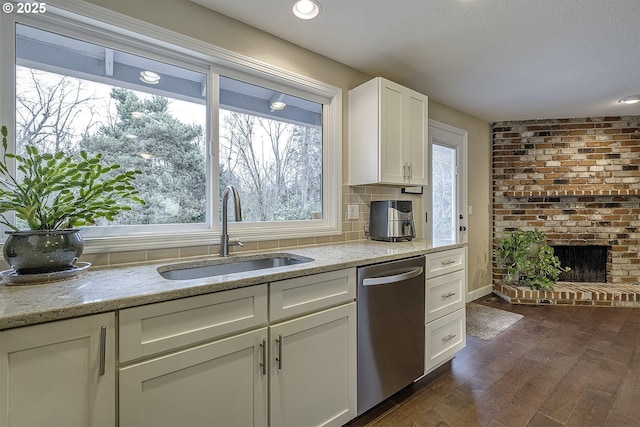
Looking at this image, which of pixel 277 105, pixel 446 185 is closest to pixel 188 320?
pixel 277 105

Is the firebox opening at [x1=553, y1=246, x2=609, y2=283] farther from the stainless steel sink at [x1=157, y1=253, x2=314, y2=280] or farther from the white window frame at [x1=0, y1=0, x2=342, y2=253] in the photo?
the stainless steel sink at [x1=157, y1=253, x2=314, y2=280]

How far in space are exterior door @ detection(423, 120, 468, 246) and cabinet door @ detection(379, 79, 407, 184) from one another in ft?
3.24

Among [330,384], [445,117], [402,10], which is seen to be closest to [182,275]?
[330,384]

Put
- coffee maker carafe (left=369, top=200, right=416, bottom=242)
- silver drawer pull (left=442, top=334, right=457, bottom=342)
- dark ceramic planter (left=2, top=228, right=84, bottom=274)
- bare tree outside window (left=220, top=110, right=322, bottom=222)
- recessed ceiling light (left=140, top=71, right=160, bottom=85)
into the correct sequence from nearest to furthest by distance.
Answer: dark ceramic planter (left=2, top=228, right=84, bottom=274), recessed ceiling light (left=140, top=71, right=160, bottom=85), bare tree outside window (left=220, top=110, right=322, bottom=222), silver drawer pull (left=442, top=334, right=457, bottom=342), coffee maker carafe (left=369, top=200, right=416, bottom=242)

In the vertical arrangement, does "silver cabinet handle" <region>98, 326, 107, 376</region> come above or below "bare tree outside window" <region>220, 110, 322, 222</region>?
below

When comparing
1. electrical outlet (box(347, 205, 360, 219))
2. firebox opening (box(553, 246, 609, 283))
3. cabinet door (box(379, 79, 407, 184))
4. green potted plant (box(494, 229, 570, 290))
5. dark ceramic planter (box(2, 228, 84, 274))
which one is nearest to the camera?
dark ceramic planter (box(2, 228, 84, 274))

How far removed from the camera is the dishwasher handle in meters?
1.60

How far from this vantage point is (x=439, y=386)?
6.41ft

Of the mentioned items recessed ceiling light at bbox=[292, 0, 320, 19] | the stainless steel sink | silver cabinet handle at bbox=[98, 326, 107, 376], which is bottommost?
silver cabinet handle at bbox=[98, 326, 107, 376]

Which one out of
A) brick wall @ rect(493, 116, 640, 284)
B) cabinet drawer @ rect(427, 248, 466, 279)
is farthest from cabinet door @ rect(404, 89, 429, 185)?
brick wall @ rect(493, 116, 640, 284)

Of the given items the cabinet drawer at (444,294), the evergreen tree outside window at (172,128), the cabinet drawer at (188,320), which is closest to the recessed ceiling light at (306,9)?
the evergreen tree outside window at (172,128)

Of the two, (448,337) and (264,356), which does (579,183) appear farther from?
(264,356)

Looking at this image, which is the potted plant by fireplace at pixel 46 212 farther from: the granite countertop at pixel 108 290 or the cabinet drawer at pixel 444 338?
the cabinet drawer at pixel 444 338

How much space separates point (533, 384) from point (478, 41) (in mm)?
2329
